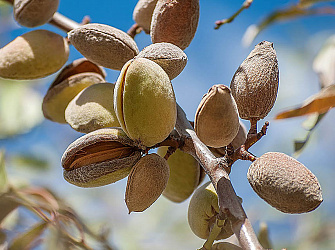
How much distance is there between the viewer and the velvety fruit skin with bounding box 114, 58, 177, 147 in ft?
3.29

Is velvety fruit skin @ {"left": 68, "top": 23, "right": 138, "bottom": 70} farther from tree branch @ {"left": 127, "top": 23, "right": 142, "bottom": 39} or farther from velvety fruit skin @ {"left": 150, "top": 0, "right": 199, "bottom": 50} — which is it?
tree branch @ {"left": 127, "top": 23, "right": 142, "bottom": 39}

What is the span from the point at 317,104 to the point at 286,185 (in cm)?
41

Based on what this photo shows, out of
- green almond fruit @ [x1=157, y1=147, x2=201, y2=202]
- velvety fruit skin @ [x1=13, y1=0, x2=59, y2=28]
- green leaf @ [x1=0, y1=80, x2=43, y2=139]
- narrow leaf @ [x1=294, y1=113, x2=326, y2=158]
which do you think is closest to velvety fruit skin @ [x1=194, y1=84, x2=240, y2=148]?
green almond fruit @ [x1=157, y1=147, x2=201, y2=202]

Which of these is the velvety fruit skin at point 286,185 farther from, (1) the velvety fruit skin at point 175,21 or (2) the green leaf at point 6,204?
(2) the green leaf at point 6,204

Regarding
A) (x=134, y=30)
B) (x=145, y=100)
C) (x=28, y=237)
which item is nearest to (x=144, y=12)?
(x=134, y=30)

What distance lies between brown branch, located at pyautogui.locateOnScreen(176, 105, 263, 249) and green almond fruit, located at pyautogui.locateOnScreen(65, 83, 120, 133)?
20 cm

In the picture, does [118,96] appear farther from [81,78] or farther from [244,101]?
[81,78]

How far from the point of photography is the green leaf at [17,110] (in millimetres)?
2641

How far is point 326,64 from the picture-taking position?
5.92 ft

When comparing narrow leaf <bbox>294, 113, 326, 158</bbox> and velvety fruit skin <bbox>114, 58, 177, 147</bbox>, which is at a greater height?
velvety fruit skin <bbox>114, 58, 177, 147</bbox>

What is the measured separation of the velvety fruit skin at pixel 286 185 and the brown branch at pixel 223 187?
0.07m

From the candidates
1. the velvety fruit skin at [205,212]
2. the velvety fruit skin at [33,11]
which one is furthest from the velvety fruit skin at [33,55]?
the velvety fruit skin at [205,212]

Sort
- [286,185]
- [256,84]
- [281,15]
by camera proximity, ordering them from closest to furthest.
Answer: [286,185]
[256,84]
[281,15]

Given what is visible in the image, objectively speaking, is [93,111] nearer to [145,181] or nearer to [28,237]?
[145,181]
